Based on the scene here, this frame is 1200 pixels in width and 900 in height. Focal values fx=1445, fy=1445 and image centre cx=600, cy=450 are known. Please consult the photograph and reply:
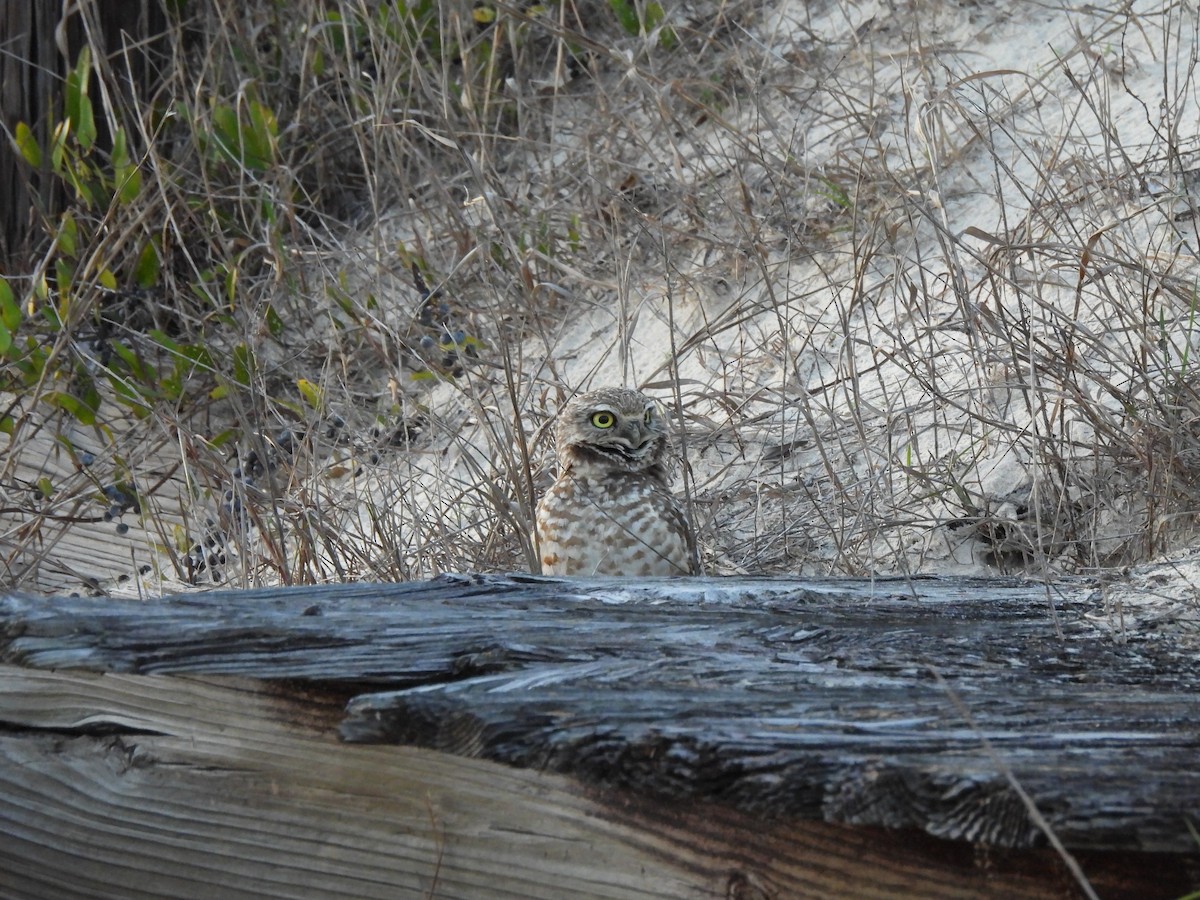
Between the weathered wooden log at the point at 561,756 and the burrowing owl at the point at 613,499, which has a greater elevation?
the burrowing owl at the point at 613,499

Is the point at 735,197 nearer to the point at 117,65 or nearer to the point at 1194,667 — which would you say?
the point at 117,65

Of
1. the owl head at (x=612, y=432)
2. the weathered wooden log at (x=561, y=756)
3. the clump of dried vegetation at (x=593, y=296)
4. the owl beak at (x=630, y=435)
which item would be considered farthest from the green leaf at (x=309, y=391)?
the weathered wooden log at (x=561, y=756)

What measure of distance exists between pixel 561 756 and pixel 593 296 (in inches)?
174

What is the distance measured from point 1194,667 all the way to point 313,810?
1.18 m

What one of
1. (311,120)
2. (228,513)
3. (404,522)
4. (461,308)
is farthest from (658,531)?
Result: (311,120)

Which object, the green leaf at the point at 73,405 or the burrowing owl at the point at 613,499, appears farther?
the green leaf at the point at 73,405

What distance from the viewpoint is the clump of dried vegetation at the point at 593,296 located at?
3836mm

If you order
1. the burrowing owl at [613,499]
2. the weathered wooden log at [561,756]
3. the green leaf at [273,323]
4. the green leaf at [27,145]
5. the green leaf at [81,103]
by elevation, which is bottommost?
the weathered wooden log at [561,756]

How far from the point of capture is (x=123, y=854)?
1.81 m

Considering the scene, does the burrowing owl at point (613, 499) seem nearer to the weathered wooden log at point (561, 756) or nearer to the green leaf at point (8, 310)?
the weathered wooden log at point (561, 756)

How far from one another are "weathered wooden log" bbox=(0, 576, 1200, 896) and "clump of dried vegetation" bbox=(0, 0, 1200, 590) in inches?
62.1

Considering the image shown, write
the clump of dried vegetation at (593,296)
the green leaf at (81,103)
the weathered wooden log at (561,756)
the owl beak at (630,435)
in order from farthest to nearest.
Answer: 1. the green leaf at (81,103)
2. the owl beak at (630,435)
3. the clump of dried vegetation at (593,296)
4. the weathered wooden log at (561,756)

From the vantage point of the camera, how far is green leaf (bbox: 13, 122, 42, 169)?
5.88m

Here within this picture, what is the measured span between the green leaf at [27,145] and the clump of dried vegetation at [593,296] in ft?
0.08
